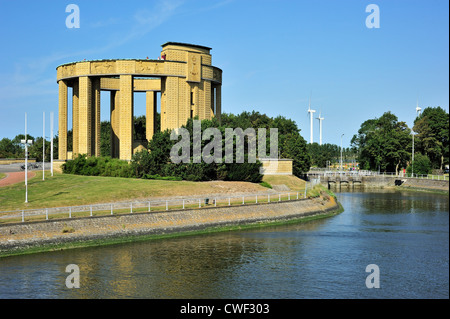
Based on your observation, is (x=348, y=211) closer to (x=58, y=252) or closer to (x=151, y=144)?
(x=151, y=144)

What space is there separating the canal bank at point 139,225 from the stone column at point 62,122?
127ft

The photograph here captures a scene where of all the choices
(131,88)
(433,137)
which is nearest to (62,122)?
(131,88)

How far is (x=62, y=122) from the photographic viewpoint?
7450 cm

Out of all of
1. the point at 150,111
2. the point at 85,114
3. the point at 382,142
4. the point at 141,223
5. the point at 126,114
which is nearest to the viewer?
the point at 141,223

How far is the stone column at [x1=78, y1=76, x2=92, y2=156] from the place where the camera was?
230 ft

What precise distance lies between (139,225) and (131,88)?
118 feet

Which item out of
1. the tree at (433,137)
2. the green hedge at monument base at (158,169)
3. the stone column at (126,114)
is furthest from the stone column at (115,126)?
the tree at (433,137)

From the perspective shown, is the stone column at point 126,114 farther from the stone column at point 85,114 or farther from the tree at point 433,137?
the tree at point 433,137

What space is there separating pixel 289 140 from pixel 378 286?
82487mm

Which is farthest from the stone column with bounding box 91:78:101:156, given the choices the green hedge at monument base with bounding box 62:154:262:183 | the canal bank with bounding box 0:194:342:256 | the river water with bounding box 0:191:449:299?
the river water with bounding box 0:191:449:299

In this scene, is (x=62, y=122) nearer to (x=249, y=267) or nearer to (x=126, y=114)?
(x=126, y=114)

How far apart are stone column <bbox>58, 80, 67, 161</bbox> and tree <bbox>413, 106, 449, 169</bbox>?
83647 millimetres

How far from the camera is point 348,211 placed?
194ft

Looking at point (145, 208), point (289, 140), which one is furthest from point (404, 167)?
point (145, 208)
